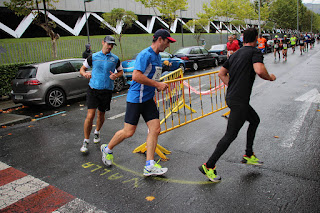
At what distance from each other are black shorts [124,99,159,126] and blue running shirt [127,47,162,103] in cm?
7

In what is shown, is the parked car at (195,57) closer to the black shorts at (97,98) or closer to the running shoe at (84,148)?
the black shorts at (97,98)

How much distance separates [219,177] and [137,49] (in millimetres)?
24090

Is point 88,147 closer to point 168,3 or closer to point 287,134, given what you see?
point 287,134

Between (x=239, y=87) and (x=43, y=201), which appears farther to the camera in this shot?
(x=239, y=87)

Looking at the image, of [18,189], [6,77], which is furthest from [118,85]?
[18,189]

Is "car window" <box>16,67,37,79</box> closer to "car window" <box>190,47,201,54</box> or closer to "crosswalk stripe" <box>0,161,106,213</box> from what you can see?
"crosswalk stripe" <box>0,161,106,213</box>

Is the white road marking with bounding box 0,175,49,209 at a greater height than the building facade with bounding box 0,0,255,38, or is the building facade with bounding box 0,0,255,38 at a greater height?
the building facade with bounding box 0,0,255,38

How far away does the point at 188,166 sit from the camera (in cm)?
430

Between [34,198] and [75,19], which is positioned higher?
[75,19]

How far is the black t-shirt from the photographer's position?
3574 millimetres

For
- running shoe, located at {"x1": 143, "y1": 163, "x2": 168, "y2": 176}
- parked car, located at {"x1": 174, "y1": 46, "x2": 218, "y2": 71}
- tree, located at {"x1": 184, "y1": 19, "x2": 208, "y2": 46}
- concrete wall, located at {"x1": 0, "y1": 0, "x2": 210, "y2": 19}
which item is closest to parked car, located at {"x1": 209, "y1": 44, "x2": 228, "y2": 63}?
parked car, located at {"x1": 174, "y1": 46, "x2": 218, "y2": 71}

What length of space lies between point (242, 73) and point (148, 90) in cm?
129

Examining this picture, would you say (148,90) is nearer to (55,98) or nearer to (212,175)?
(212,175)

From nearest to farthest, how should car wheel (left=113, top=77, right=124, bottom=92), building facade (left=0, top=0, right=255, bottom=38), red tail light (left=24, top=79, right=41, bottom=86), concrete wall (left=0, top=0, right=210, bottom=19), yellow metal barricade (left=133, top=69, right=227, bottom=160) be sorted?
yellow metal barricade (left=133, top=69, right=227, bottom=160) → red tail light (left=24, top=79, right=41, bottom=86) → car wheel (left=113, top=77, right=124, bottom=92) → building facade (left=0, top=0, right=255, bottom=38) → concrete wall (left=0, top=0, right=210, bottom=19)
